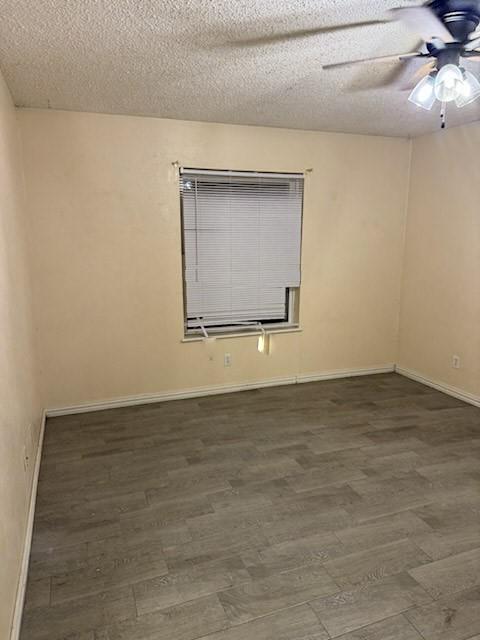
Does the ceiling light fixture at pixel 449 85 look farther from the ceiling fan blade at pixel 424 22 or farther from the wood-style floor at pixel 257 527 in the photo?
the wood-style floor at pixel 257 527

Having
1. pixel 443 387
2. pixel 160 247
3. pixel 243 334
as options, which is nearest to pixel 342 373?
pixel 443 387

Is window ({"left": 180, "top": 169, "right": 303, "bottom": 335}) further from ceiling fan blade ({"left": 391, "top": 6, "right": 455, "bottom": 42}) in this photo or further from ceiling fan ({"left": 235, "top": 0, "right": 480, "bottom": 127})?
ceiling fan blade ({"left": 391, "top": 6, "right": 455, "bottom": 42})

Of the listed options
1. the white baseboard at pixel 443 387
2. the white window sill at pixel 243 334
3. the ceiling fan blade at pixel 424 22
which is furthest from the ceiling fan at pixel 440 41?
the white baseboard at pixel 443 387

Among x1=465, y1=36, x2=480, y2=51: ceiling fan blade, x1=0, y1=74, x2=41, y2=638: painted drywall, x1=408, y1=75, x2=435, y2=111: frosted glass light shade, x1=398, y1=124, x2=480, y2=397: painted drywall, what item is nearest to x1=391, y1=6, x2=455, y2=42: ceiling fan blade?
x1=465, y1=36, x2=480, y2=51: ceiling fan blade

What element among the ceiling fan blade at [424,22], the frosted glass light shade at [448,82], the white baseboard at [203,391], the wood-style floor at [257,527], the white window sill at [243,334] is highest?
the ceiling fan blade at [424,22]

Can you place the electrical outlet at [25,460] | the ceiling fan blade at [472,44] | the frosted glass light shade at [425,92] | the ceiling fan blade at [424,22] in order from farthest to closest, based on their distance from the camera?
the electrical outlet at [25,460] < the frosted glass light shade at [425,92] < the ceiling fan blade at [472,44] < the ceiling fan blade at [424,22]

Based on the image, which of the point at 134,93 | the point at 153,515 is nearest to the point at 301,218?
the point at 134,93

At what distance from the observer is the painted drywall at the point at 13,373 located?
1.66m

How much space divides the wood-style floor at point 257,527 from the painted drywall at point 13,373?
0.22 metres

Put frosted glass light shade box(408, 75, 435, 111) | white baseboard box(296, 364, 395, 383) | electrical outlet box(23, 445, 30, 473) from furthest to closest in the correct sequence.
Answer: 1. white baseboard box(296, 364, 395, 383)
2. electrical outlet box(23, 445, 30, 473)
3. frosted glass light shade box(408, 75, 435, 111)

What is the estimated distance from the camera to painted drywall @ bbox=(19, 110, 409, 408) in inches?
132

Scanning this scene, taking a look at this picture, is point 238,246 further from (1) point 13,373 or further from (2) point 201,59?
(1) point 13,373

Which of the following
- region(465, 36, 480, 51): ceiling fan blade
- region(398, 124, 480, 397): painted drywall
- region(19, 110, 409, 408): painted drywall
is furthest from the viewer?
region(398, 124, 480, 397): painted drywall

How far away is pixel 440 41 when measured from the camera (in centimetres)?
187
